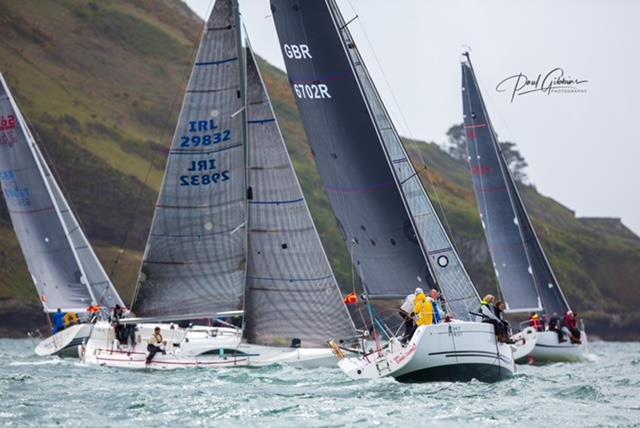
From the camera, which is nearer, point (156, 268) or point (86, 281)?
point (156, 268)

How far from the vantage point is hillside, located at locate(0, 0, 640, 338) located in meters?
120

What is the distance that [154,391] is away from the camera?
3141 cm

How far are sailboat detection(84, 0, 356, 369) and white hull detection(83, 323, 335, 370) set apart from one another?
0.14 ft

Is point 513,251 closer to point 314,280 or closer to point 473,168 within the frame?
point 473,168

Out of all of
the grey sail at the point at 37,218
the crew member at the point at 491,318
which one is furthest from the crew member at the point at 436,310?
the grey sail at the point at 37,218

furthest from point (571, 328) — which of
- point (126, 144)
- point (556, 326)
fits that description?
point (126, 144)

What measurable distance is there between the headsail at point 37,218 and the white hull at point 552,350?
18.8 m

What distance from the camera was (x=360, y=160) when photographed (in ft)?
114

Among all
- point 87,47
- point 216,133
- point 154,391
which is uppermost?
point 87,47

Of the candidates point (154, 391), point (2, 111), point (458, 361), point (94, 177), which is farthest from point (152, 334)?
point (94, 177)

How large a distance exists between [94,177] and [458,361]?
314 feet

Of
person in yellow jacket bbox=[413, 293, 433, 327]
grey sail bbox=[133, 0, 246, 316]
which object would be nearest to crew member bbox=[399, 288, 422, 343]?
person in yellow jacket bbox=[413, 293, 433, 327]

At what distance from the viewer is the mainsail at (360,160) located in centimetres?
3406

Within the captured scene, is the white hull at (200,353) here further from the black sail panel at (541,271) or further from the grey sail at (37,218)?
the black sail panel at (541,271)
